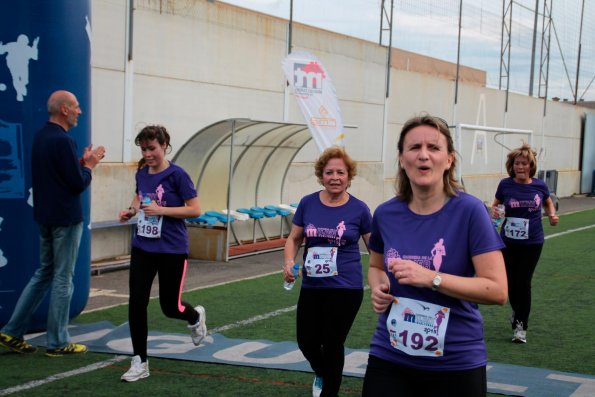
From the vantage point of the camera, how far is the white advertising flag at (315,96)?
15.7m

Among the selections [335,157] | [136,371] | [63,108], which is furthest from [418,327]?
[63,108]

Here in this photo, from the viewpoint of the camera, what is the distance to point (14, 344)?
7.29 m

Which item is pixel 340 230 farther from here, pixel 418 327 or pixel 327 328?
pixel 418 327

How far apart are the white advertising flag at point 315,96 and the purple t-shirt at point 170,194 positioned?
8686 mm

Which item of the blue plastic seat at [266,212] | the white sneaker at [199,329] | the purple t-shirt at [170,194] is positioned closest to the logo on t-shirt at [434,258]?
the purple t-shirt at [170,194]

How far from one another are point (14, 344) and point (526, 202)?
4821mm

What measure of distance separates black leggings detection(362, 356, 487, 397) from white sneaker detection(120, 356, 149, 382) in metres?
3.34

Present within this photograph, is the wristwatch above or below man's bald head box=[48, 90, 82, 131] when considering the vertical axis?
below

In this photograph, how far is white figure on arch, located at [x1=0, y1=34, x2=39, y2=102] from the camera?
25.6ft

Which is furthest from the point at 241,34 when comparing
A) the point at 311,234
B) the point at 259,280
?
the point at 311,234

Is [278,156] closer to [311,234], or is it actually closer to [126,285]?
[126,285]

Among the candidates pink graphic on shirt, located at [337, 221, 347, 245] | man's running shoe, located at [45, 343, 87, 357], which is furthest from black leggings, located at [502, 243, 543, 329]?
man's running shoe, located at [45, 343, 87, 357]

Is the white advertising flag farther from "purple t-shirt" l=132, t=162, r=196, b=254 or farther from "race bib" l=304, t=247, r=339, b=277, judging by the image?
"race bib" l=304, t=247, r=339, b=277

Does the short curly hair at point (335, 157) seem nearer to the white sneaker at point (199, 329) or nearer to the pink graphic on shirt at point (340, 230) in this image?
the pink graphic on shirt at point (340, 230)
